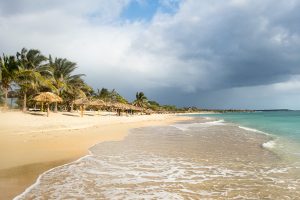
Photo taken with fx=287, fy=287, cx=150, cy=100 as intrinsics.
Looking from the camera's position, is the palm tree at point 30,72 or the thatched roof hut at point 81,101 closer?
the palm tree at point 30,72

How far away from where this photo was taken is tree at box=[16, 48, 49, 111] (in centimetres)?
3081

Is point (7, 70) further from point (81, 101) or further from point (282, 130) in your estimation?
point (282, 130)

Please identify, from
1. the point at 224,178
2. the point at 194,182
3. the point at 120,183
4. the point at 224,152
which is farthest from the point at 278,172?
the point at 120,183

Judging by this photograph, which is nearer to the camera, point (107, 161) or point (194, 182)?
point (194, 182)

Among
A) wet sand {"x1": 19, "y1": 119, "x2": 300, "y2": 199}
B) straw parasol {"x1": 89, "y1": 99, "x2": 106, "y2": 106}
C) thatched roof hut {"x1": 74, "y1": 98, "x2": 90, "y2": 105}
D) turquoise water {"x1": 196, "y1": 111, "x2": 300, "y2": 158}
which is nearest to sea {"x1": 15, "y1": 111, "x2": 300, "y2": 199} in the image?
wet sand {"x1": 19, "y1": 119, "x2": 300, "y2": 199}

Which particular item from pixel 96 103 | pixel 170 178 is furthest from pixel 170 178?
pixel 96 103

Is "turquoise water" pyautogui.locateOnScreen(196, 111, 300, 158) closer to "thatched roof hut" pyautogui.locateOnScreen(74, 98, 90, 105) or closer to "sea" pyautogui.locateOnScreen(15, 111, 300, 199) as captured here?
"sea" pyautogui.locateOnScreen(15, 111, 300, 199)

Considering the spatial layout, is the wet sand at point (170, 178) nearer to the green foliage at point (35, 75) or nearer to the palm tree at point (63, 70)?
the green foliage at point (35, 75)

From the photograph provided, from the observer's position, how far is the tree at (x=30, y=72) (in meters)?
30.8

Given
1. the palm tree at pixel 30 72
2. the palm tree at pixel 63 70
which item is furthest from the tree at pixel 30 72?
the palm tree at pixel 63 70

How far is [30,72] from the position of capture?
1193 inches

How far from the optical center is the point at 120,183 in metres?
7.30

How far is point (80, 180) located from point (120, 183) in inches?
43.9

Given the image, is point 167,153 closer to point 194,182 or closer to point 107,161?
point 107,161
